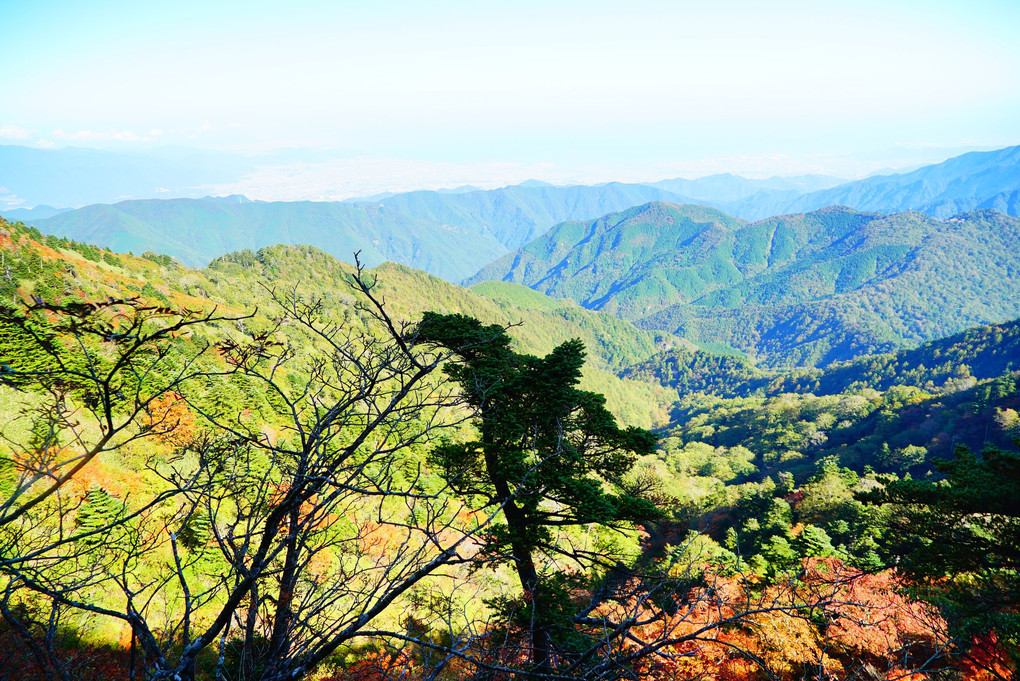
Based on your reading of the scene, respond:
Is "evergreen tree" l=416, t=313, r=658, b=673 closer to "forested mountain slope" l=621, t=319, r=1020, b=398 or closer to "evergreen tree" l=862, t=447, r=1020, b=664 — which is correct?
"evergreen tree" l=862, t=447, r=1020, b=664

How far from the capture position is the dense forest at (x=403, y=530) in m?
3.84

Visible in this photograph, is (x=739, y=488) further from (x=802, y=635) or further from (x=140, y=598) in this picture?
(x=140, y=598)

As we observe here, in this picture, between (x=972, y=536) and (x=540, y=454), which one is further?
(x=540, y=454)

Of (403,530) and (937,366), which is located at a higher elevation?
(937,366)

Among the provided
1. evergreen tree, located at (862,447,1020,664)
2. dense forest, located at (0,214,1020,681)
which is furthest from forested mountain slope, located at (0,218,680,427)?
evergreen tree, located at (862,447,1020,664)

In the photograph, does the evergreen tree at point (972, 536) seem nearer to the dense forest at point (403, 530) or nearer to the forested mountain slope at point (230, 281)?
the dense forest at point (403, 530)

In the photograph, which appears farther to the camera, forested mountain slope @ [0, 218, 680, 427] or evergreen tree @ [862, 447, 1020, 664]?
forested mountain slope @ [0, 218, 680, 427]

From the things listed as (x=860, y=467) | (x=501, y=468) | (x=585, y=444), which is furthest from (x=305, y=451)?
(x=860, y=467)

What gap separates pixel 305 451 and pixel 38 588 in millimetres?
1914

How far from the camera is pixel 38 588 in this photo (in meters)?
3.41

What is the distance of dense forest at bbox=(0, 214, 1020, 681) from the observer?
151 inches

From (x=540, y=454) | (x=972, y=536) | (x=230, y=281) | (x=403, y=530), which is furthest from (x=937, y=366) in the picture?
(x=230, y=281)

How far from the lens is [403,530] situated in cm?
1440

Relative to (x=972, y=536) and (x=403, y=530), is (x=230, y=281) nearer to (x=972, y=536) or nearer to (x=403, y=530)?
(x=403, y=530)
